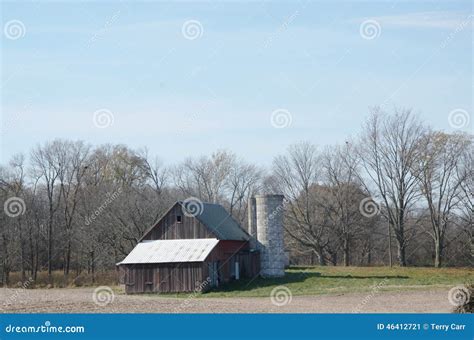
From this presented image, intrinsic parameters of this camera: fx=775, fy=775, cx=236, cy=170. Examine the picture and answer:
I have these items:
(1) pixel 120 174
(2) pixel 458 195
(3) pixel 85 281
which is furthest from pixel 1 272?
(2) pixel 458 195

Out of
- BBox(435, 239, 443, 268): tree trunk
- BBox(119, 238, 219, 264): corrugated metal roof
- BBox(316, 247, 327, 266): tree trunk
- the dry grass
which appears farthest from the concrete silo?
BBox(316, 247, 327, 266): tree trunk

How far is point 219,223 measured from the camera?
161 ft

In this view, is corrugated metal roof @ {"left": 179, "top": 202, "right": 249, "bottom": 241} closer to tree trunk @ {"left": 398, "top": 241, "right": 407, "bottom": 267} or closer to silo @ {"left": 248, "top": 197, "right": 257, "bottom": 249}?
silo @ {"left": 248, "top": 197, "right": 257, "bottom": 249}

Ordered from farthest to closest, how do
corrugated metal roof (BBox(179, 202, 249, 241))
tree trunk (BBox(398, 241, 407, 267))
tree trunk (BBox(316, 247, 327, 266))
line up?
tree trunk (BBox(316, 247, 327, 266)) → tree trunk (BBox(398, 241, 407, 267)) → corrugated metal roof (BBox(179, 202, 249, 241))

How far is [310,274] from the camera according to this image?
162 feet

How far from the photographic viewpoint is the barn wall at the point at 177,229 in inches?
1853

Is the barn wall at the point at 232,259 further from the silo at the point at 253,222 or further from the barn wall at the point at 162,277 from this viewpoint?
the barn wall at the point at 162,277

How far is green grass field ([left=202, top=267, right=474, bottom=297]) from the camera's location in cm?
4109

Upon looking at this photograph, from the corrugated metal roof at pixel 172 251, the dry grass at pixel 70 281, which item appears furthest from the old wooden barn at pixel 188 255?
the dry grass at pixel 70 281

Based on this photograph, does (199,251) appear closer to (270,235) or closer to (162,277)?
(162,277)

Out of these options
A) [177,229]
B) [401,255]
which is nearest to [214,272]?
[177,229]

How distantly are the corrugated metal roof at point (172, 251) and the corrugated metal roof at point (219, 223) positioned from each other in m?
1.18

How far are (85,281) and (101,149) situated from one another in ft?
92.2

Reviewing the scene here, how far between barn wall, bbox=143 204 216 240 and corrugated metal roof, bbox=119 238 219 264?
390 mm
